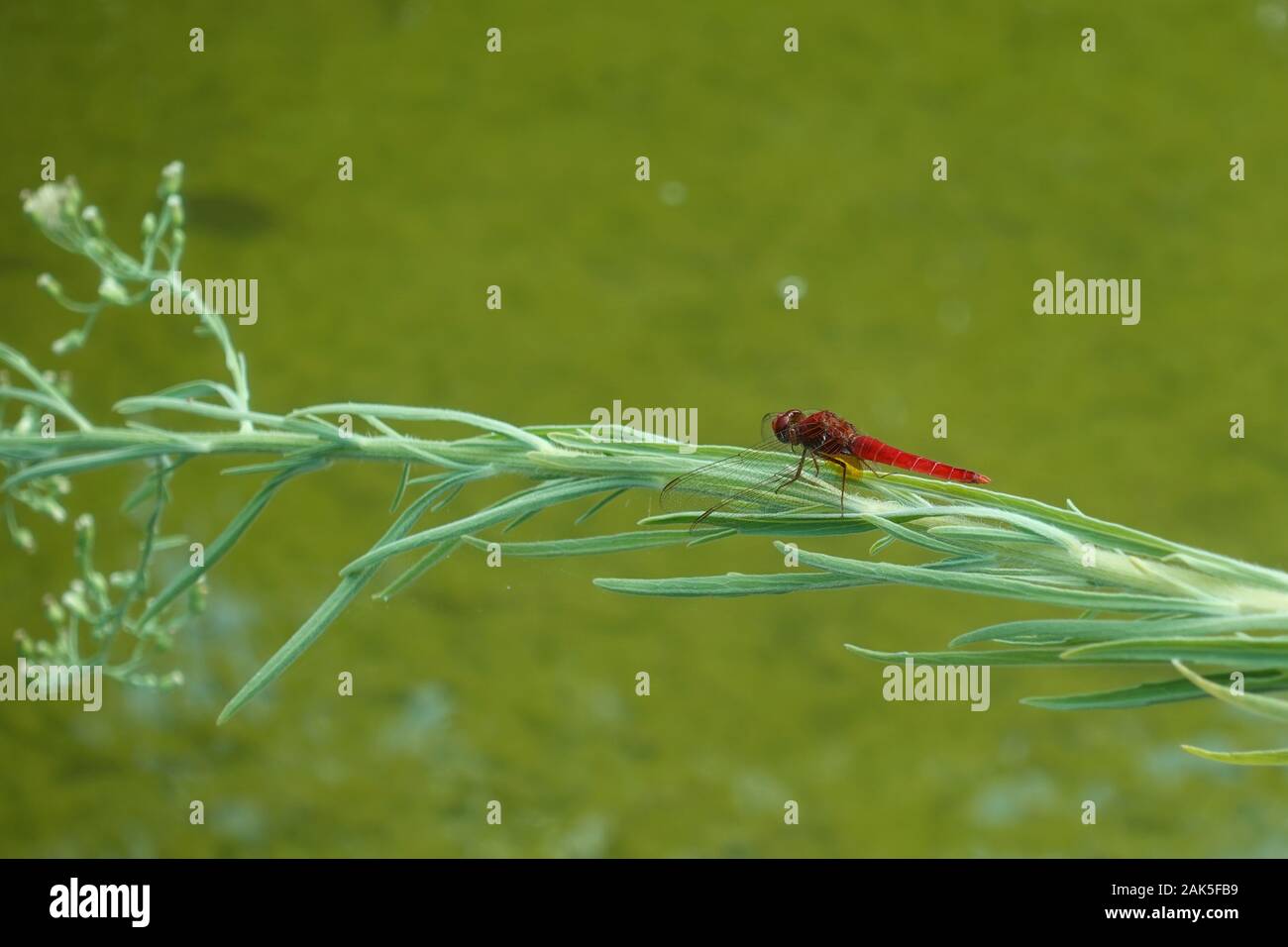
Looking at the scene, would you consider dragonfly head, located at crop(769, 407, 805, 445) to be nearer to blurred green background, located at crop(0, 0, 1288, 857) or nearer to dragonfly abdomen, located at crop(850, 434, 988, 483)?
dragonfly abdomen, located at crop(850, 434, 988, 483)

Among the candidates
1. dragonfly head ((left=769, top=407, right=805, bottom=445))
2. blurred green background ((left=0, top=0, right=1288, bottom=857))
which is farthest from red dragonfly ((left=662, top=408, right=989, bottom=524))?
blurred green background ((left=0, top=0, right=1288, bottom=857))

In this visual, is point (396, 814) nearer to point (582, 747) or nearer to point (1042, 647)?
point (582, 747)

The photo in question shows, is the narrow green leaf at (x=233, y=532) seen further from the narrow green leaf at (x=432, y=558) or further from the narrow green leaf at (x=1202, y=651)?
the narrow green leaf at (x=1202, y=651)

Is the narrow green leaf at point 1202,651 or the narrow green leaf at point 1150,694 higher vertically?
the narrow green leaf at point 1202,651

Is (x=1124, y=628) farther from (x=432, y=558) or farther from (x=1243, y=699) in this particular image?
(x=432, y=558)

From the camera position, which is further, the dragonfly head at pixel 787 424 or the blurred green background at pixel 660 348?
the blurred green background at pixel 660 348

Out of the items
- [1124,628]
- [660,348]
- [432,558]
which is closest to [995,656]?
[1124,628]

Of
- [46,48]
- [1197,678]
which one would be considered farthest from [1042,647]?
[46,48]

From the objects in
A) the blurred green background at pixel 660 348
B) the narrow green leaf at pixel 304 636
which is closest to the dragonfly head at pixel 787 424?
the narrow green leaf at pixel 304 636
